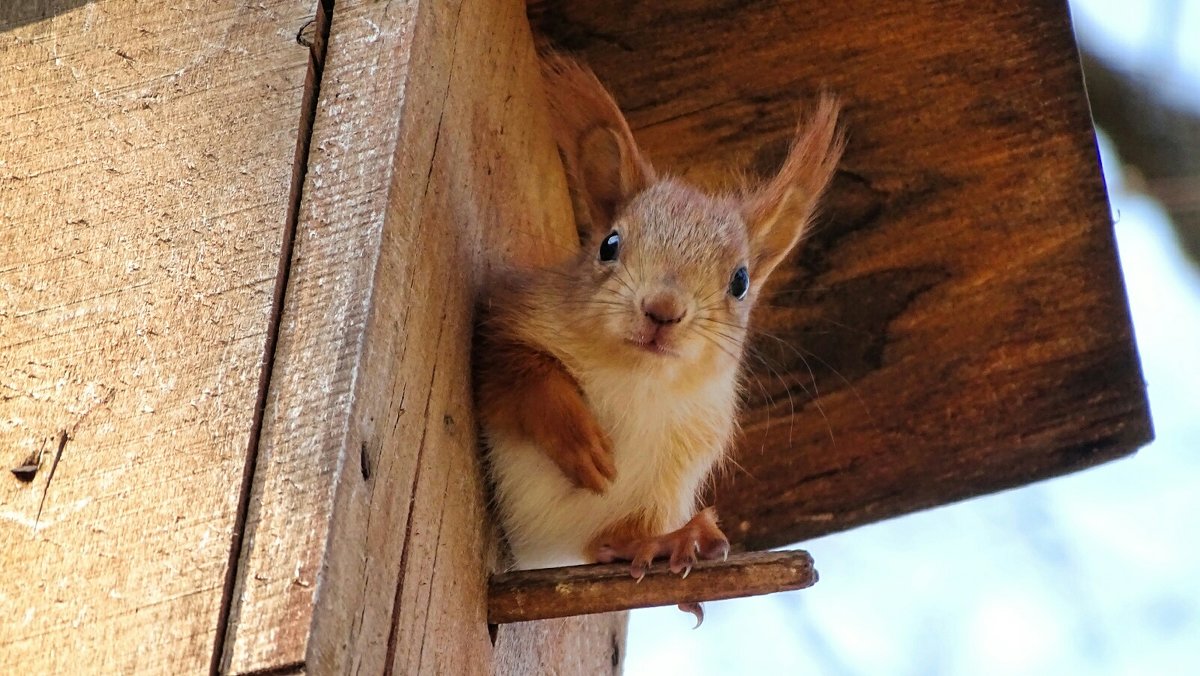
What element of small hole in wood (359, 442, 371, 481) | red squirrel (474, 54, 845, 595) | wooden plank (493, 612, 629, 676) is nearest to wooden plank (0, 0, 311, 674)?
small hole in wood (359, 442, 371, 481)

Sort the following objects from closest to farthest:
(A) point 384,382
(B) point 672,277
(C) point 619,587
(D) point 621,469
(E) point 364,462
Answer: (E) point 364,462
(A) point 384,382
(C) point 619,587
(D) point 621,469
(B) point 672,277

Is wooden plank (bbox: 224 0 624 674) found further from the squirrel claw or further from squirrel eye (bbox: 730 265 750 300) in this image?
squirrel eye (bbox: 730 265 750 300)

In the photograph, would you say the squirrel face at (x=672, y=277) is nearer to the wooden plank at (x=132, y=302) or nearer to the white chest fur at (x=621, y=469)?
the white chest fur at (x=621, y=469)

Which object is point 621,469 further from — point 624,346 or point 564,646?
point 564,646

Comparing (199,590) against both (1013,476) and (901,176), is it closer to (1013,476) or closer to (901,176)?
(901,176)

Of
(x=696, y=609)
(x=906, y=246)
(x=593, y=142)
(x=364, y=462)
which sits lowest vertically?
(x=364, y=462)

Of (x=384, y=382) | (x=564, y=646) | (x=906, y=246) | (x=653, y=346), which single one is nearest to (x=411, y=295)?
(x=384, y=382)
